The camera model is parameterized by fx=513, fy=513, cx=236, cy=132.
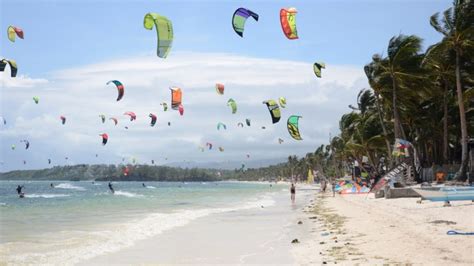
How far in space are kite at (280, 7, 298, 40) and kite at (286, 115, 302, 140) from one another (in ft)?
15.0

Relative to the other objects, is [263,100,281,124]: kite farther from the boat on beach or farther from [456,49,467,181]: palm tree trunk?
[456,49,467,181]: palm tree trunk

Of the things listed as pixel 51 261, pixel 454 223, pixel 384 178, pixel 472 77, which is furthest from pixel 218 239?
pixel 472 77

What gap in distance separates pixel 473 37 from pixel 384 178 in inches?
315

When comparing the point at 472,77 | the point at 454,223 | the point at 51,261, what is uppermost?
the point at 472,77

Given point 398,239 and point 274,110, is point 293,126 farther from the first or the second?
point 398,239

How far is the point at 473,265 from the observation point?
6816mm

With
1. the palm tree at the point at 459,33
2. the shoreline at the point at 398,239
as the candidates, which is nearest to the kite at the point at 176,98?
the shoreline at the point at 398,239

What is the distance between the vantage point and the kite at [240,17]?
14.5m

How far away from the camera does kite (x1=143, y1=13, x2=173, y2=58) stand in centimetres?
1245

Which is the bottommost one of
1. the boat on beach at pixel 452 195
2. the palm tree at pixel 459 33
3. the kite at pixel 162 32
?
the boat on beach at pixel 452 195

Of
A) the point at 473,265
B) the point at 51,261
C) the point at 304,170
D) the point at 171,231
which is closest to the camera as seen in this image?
the point at 473,265

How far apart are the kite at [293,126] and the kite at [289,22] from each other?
4.56m

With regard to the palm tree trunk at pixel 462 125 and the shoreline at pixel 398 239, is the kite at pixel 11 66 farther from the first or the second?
the palm tree trunk at pixel 462 125

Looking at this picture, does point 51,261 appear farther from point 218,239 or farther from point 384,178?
point 384,178
